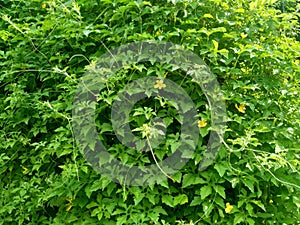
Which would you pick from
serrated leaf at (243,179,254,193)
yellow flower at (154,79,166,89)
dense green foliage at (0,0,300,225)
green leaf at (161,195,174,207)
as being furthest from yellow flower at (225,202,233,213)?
yellow flower at (154,79,166,89)

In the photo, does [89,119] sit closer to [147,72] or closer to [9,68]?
[147,72]

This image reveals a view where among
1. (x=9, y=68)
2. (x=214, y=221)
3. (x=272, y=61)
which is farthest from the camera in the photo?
(x=9, y=68)

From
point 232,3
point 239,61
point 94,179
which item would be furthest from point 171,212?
point 232,3

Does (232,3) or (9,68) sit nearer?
(232,3)

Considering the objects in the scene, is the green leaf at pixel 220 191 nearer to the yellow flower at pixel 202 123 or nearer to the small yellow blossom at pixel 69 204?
the yellow flower at pixel 202 123

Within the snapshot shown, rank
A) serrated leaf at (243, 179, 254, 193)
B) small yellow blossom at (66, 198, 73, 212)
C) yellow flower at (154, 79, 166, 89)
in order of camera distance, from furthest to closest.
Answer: small yellow blossom at (66, 198, 73, 212)
yellow flower at (154, 79, 166, 89)
serrated leaf at (243, 179, 254, 193)

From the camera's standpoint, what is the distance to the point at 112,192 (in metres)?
1.63

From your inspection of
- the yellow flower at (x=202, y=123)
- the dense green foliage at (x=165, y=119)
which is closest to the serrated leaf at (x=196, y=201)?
the dense green foliage at (x=165, y=119)

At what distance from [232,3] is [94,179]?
1206mm

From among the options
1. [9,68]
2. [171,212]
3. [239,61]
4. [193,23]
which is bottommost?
[171,212]

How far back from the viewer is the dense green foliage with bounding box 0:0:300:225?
1.55 m

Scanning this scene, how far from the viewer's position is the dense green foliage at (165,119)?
155 centimetres

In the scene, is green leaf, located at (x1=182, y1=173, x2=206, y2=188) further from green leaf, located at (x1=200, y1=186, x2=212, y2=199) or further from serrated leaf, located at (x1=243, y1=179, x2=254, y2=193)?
serrated leaf, located at (x1=243, y1=179, x2=254, y2=193)

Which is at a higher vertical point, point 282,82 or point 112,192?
point 282,82
